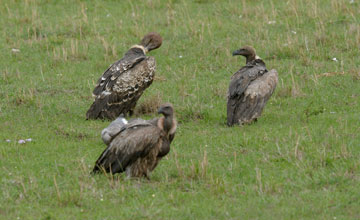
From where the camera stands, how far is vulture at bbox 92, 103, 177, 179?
7.99 m

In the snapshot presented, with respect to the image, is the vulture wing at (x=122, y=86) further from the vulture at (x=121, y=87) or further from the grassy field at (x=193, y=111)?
the grassy field at (x=193, y=111)

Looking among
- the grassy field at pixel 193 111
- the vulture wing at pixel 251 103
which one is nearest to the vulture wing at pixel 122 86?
the grassy field at pixel 193 111

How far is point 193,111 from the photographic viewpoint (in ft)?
36.6

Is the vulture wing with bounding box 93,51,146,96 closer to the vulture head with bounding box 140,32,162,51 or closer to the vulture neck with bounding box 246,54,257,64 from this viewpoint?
the vulture head with bounding box 140,32,162,51

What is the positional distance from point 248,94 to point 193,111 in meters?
0.94

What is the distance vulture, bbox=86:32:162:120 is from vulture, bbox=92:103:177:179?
10.2ft

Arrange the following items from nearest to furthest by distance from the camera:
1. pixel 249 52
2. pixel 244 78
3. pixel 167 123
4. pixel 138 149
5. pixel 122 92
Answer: pixel 138 149 → pixel 167 123 → pixel 244 78 → pixel 122 92 → pixel 249 52

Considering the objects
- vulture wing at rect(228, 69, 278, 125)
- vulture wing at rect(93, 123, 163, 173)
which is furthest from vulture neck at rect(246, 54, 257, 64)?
vulture wing at rect(93, 123, 163, 173)

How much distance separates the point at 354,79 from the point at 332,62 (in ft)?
3.49

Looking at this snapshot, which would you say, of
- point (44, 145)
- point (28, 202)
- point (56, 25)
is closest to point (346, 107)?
point (44, 145)

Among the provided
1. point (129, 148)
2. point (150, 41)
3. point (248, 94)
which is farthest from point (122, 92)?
point (129, 148)

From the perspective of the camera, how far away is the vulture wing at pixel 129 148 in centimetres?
798

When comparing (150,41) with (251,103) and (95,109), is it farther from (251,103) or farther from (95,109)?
(251,103)

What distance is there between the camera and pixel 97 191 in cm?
772
